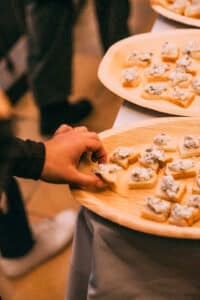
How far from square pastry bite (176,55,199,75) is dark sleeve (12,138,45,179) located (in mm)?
485

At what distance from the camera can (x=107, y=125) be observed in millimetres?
2486

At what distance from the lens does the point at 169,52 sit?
1416 mm

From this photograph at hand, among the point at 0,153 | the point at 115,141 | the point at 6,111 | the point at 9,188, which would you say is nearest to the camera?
the point at 6,111

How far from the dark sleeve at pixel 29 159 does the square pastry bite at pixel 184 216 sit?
285 mm

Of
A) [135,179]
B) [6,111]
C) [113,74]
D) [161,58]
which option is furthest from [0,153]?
[161,58]

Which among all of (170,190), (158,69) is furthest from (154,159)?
(158,69)

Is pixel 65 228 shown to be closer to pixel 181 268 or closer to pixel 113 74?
pixel 113 74

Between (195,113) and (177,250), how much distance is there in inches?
15.4

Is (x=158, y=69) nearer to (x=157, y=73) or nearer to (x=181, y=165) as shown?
A: (x=157, y=73)

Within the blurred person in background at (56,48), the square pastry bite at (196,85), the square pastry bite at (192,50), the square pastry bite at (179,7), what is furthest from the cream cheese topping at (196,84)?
the blurred person in background at (56,48)

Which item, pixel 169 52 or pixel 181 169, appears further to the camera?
pixel 169 52

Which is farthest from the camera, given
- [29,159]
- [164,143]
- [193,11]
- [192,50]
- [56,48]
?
[56,48]

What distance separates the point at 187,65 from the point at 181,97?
0.52 ft

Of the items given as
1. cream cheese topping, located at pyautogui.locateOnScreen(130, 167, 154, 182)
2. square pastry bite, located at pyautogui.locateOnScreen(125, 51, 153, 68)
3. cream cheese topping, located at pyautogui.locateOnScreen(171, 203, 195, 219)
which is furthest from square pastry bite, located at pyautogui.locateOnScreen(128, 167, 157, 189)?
square pastry bite, located at pyautogui.locateOnScreen(125, 51, 153, 68)
